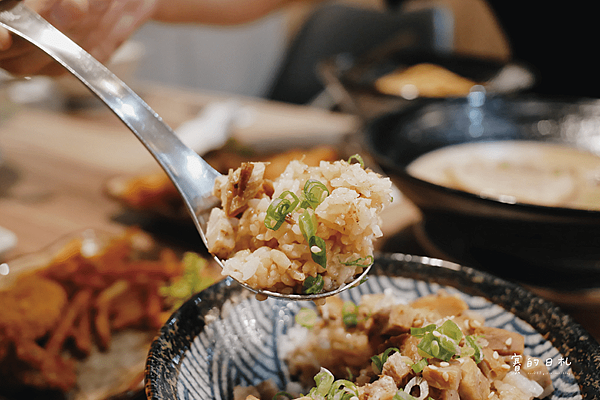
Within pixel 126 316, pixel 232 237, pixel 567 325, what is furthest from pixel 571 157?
pixel 126 316

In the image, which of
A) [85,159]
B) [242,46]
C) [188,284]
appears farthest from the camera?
[242,46]

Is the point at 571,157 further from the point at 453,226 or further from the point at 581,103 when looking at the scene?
the point at 453,226

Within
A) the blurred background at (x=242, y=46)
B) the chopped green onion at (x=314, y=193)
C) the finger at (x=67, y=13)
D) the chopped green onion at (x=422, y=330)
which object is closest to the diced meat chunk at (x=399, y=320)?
the chopped green onion at (x=422, y=330)

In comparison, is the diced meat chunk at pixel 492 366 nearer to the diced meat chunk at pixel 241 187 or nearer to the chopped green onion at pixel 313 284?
the chopped green onion at pixel 313 284

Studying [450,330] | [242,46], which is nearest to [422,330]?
[450,330]

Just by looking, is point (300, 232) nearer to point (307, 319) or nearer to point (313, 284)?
point (313, 284)
